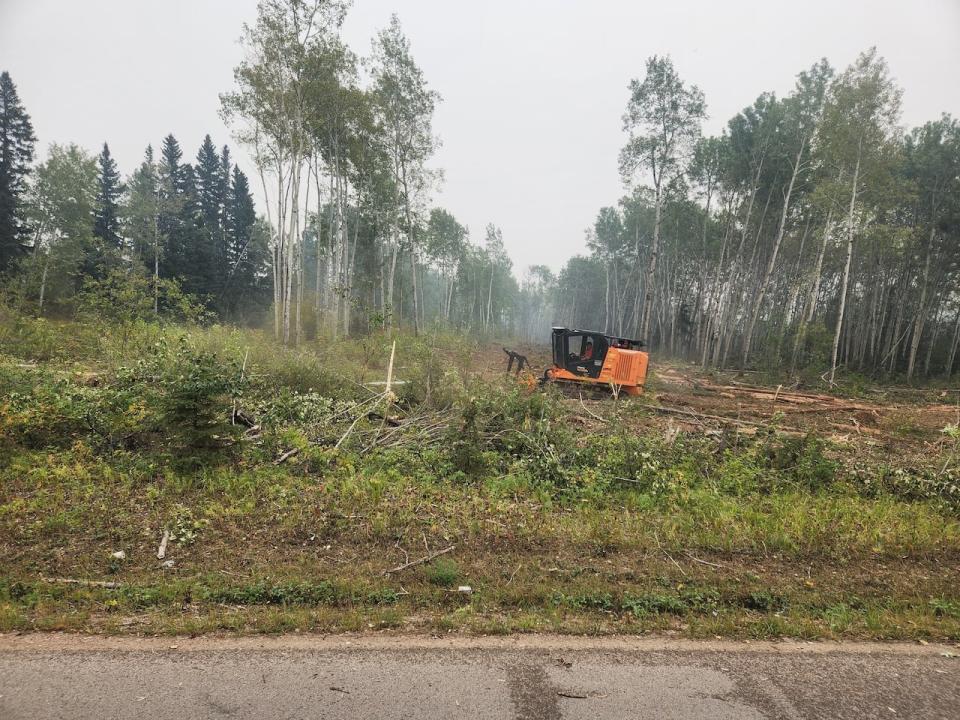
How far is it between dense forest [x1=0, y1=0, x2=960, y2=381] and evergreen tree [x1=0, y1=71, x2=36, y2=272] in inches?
4.1

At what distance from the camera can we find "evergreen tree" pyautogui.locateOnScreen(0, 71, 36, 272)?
25.6 metres

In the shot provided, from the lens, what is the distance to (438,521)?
198 inches

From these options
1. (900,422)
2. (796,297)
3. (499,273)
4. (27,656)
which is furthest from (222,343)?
(499,273)

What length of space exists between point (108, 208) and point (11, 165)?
18.2 ft

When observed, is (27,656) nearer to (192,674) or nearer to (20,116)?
(192,674)

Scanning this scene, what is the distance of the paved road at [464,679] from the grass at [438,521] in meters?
0.23

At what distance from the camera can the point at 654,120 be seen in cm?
2169

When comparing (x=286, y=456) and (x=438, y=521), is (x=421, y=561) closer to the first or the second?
(x=438, y=521)

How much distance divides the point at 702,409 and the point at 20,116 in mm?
42126

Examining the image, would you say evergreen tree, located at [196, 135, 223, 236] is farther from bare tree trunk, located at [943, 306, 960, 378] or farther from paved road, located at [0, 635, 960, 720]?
bare tree trunk, located at [943, 306, 960, 378]

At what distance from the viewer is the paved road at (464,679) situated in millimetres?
2607

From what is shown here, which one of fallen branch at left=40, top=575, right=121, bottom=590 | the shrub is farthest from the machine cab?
fallen branch at left=40, top=575, right=121, bottom=590

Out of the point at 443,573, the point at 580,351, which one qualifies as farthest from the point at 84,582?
the point at 580,351

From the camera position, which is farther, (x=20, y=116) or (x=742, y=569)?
(x=20, y=116)
